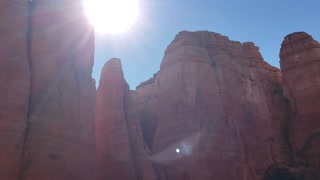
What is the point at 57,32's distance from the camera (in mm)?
28156

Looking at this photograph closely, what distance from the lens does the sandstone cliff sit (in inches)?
1387

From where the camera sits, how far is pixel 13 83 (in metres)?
24.5

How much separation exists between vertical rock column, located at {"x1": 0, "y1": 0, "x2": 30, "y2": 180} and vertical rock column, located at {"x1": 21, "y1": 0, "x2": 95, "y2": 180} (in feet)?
2.26

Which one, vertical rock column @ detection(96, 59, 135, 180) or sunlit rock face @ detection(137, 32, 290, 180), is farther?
sunlit rock face @ detection(137, 32, 290, 180)

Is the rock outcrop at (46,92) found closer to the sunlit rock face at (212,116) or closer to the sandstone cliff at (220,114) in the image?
the sandstone cliff at (220,114)

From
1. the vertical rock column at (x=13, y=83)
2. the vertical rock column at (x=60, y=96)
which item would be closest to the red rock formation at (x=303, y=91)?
the vertical rock column at (x=60, y=96)

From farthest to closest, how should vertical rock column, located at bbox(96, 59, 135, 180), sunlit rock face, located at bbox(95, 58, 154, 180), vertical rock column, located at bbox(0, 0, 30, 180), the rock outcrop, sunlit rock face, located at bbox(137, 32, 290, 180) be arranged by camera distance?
1. sunlit rock face, located at bbox(137, 32, 290, 180)
2. sunlit rock face, located at bbox(95, 58, 154, 180)
3. vertical rock column, located at bbox(96, 59, 135, 180)
4. the rock outcrop
5. vertical rock column, located at bbox(0, 0, 30, 180)

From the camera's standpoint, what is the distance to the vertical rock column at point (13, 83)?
22.7 meters

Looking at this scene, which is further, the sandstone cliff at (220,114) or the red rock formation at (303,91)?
the red rock formation at (303,91)

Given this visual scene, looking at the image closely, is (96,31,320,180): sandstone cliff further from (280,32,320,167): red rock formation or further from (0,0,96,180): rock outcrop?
(0,0,96,180): rock outcrop

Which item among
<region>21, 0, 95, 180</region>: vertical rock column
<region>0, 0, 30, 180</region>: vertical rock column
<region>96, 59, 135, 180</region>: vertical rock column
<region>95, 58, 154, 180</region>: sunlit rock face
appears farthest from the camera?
<region>95, 58, 154, 180</region>: sunlit rock face

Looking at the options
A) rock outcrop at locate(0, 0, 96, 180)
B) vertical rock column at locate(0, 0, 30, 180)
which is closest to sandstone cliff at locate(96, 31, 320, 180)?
rock outcrop at locate(0, 0, 96, 180)

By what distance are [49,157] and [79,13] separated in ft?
36.7

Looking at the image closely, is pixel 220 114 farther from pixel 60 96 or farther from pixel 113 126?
pixel 60 96
